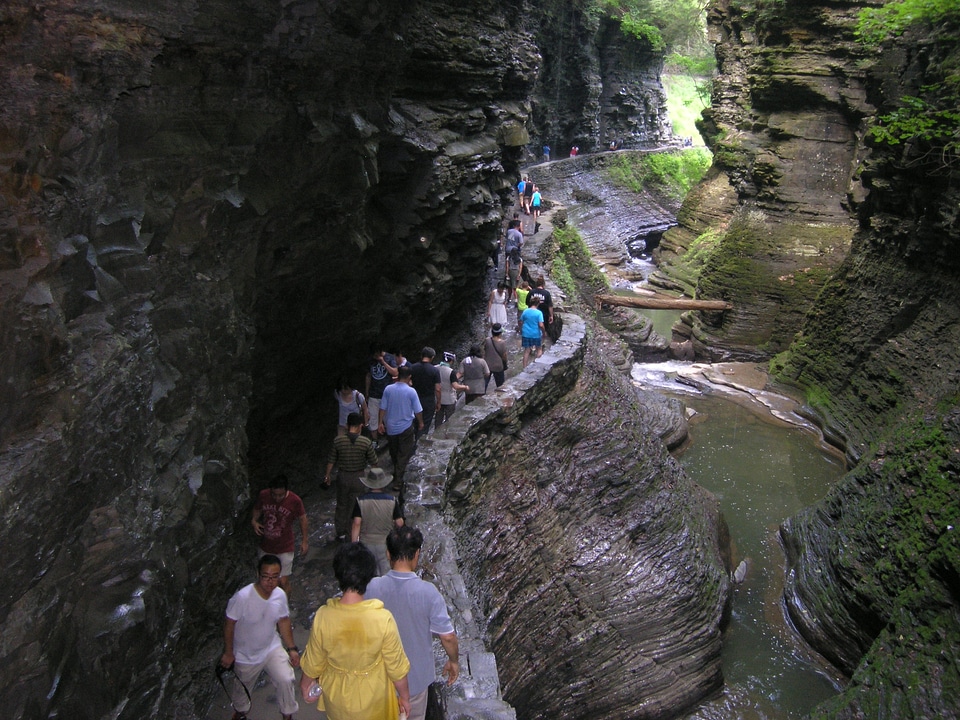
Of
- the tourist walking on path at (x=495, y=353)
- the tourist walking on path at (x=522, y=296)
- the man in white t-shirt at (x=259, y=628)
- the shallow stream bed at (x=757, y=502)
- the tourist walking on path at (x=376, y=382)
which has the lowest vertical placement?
the shallow stream bed at (x=757, y=502)

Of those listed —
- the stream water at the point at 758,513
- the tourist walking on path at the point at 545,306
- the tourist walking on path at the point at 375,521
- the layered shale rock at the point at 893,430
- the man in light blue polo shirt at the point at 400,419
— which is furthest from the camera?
the tourist walking on path at the point at 545,306

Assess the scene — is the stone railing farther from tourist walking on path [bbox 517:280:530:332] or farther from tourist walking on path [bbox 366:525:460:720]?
tourist walking on path [bbox 517:280:530:332]

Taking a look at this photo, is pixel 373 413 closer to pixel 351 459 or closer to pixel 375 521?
pixel 351 459

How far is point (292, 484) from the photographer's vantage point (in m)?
9.09

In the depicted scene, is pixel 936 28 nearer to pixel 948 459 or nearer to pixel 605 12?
pixel 948 459

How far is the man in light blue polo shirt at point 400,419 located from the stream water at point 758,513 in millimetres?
5046

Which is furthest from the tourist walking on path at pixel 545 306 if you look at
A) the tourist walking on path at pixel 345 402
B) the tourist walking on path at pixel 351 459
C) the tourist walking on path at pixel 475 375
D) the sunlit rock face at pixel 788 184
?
the sunlit rock face at pixel 788 184

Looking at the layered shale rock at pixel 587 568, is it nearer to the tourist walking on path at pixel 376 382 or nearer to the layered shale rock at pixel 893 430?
the tourist walking on path at pixel 376 382

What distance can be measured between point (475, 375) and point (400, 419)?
2.14 metres

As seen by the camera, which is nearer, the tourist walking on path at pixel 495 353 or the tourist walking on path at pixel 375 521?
the tourist walking on path at pixel 375 521

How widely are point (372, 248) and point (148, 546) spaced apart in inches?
214

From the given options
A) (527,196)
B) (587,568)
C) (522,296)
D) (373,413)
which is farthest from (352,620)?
(527,196)

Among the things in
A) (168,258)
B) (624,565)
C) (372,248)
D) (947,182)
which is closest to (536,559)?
(624,565)

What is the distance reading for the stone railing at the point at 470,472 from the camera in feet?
16.8
